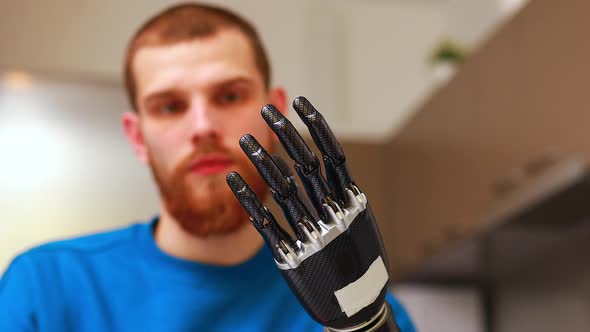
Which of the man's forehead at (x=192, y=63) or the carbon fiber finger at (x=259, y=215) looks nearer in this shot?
the carbon fiber finger at (x=259, y=215)

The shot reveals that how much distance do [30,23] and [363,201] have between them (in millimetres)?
478

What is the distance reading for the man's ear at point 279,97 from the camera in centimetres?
71

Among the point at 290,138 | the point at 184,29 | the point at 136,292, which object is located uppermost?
the point at 184,29

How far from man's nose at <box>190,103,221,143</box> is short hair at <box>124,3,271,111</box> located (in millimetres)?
69

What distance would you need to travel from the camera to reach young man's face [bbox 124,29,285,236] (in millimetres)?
629

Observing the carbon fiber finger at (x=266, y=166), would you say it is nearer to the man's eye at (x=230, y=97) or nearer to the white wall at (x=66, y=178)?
the man's eye at (x=230, y=97)

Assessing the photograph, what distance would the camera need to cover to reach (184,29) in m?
0.65

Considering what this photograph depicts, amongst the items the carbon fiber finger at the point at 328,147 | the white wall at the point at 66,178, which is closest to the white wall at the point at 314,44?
the white wall at the point at 66,178

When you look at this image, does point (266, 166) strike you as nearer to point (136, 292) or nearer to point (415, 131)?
point (136, 292)

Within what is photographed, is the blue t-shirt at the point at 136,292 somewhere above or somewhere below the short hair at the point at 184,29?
below

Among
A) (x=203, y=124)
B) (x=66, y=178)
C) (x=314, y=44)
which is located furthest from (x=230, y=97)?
(x=314, y=44)

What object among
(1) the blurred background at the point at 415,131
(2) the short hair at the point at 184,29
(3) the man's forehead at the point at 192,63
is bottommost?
(1) the blurred background at the point at 415,131

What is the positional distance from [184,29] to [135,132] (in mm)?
109

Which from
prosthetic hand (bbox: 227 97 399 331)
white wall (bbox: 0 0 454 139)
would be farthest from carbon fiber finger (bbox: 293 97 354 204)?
white wall (bbox: 0 0 454 139)
